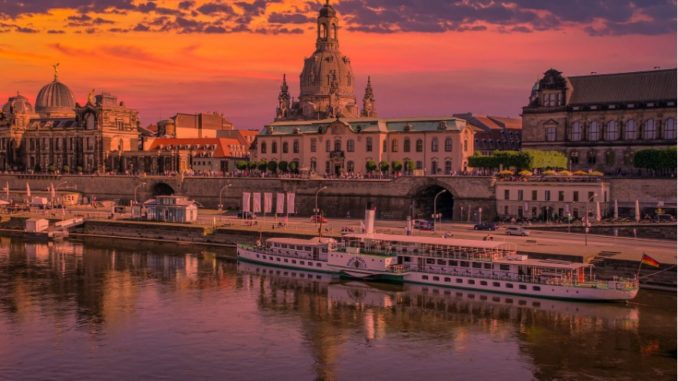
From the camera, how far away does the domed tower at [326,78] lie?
13338 cm

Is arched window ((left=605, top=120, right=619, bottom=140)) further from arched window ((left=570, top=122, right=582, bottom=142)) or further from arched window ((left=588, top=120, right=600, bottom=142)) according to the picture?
arched window ((left=570, top=122, right=582, bottom=142))

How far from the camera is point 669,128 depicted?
8525 centimetres

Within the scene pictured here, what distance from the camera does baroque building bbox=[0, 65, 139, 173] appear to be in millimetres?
129125

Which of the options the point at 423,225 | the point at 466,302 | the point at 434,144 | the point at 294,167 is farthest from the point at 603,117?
the point at 466,302

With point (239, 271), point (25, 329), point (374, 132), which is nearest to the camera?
point (25, 329)

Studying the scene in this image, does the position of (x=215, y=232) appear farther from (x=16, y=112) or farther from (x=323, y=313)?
(x=16, y=112)

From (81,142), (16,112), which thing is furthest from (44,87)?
(81,142)

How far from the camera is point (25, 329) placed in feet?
136

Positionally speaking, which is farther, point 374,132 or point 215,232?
point 374,132

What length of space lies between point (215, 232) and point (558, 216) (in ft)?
109

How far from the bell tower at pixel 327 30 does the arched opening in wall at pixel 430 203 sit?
56.3 metres

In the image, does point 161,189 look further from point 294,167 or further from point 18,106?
point 18,106

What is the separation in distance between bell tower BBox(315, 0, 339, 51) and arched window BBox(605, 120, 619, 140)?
61.2 metres

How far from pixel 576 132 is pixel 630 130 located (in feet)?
20.6
